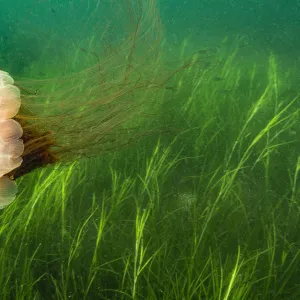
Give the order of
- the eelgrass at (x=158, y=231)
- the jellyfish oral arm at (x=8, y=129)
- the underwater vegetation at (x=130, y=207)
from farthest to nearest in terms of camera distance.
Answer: the eelgrass at (x=158, y=231), the underwater vegetation at (x=130, y=207), the jellyfish oral arm at (x=8, y=129)

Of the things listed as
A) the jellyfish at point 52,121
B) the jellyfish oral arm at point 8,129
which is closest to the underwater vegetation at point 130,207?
the jellyfish at point 52,121

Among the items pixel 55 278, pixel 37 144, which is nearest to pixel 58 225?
pixel 55 278

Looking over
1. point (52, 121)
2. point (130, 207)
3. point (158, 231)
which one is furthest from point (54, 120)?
point (130, 207)

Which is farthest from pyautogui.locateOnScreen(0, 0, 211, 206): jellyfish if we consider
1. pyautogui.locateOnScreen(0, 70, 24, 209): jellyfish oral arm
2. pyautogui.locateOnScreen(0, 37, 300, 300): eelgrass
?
pyautogui.locateOnScreen(0, 37, 300, 300): eelgrass

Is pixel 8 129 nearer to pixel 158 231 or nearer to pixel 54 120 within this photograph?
pixel 54 120

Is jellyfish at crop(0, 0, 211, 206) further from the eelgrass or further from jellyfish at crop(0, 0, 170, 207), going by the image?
the eelgrass

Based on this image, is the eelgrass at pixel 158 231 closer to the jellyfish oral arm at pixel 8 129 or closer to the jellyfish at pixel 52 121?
the jellyfish at pixel 52 121
